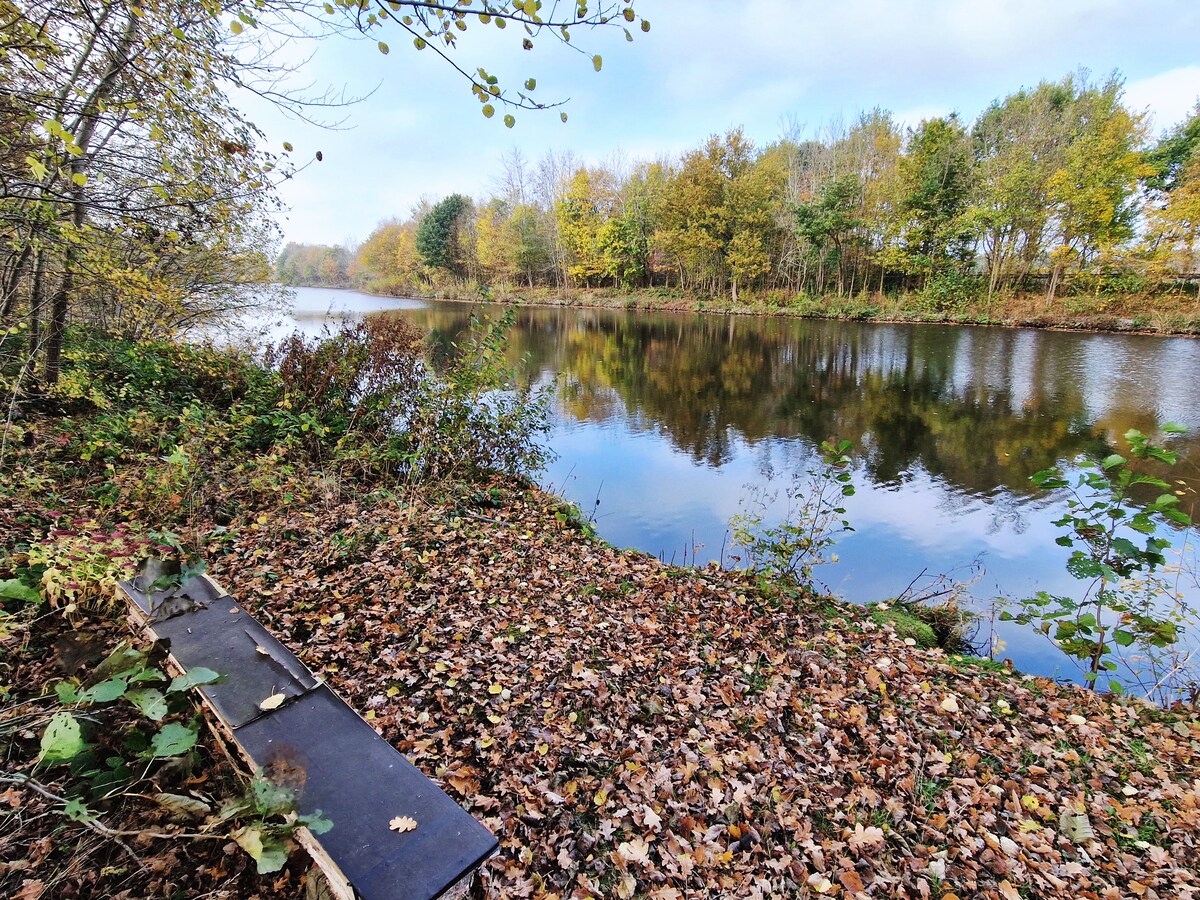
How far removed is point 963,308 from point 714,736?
108ft

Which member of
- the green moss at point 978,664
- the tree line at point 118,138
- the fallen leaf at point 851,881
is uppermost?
the tree line at point 118,138

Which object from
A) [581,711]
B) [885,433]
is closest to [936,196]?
[885,433]

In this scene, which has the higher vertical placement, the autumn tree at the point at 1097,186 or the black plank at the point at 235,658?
the autumn tree at the point at 1097,186

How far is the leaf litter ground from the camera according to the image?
2.55 m

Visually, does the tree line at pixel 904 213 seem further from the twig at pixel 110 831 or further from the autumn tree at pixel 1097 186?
the twig at pixel 110 831

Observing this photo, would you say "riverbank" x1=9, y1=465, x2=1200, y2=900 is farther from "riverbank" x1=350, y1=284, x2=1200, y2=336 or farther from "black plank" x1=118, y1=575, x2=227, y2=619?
"riverbank" x1=350, y1=284, x2=1200, y2=336

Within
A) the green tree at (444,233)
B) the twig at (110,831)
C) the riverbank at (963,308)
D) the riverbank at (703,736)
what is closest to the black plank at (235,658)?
the twig at (110,831)

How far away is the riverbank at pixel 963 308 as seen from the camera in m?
22.6

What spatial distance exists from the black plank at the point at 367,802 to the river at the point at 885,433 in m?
4.92

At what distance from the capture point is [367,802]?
6.01ft

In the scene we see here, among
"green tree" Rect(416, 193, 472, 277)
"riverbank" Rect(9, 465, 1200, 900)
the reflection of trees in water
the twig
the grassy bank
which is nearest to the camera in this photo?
the twig

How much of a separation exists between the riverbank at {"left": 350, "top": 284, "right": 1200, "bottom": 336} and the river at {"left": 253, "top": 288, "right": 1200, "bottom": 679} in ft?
6.77

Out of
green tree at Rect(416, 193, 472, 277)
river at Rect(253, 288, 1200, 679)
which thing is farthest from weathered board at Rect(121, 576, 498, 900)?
green tree at Rect(416, 193, 472, 277)

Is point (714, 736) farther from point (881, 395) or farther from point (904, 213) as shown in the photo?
point (904, 213)
